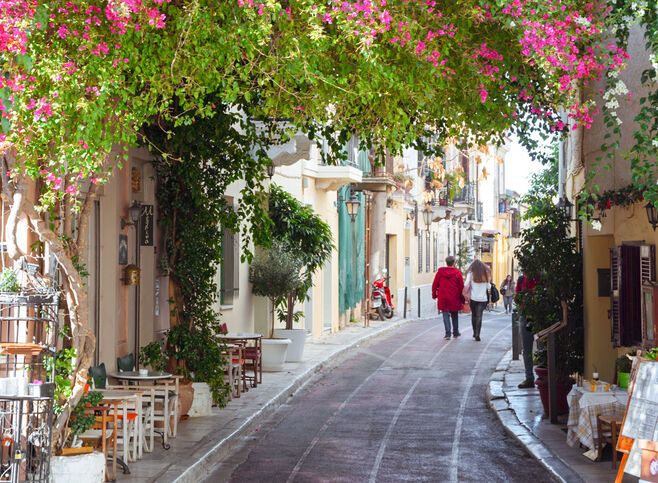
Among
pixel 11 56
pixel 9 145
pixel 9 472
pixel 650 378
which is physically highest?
pixel 11 56

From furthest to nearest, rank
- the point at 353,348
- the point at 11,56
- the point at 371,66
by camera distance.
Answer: the point at 353,348 < the point at 371,66 < the point at 11,56

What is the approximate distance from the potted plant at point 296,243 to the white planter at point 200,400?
6551mm

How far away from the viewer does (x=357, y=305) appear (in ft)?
114

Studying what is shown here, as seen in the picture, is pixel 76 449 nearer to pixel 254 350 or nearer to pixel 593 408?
A: pixel 593 408

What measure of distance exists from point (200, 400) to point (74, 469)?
16.9ft

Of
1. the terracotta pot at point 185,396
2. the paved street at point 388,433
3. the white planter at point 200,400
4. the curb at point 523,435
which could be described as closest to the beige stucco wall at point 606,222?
the curb at point 523,435

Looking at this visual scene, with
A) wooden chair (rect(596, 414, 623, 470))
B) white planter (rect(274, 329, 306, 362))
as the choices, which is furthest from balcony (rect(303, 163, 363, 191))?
wooden chair (rect(596, 414, 623, 470))

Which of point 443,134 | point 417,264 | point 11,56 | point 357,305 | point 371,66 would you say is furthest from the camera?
point 417,264

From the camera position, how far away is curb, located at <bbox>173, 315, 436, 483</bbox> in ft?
35.8

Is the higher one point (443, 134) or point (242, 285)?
point (443, 134)

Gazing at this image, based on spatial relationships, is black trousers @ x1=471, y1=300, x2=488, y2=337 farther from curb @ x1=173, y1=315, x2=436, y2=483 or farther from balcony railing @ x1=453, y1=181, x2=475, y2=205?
balcony railing @ x1=453, y1=181, x2=475, y2=205

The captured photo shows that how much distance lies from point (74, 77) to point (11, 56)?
741 millimetres

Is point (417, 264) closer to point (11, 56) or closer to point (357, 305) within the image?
point (357, 305)

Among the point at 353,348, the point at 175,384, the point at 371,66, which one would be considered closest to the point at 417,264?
the point at 353,348
